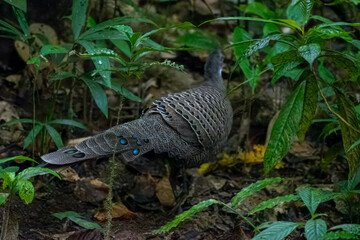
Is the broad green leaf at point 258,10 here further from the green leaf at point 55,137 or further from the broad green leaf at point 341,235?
the broad green leaf at point 341,235

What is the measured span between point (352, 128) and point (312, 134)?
2679mm

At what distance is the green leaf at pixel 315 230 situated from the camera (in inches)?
94.2

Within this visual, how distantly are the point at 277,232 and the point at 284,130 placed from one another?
0.64 metres

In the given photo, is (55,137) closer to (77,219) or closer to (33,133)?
(33,133)

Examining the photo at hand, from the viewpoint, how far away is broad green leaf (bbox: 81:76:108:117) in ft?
12.8

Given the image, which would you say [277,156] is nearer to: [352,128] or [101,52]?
[352,128]

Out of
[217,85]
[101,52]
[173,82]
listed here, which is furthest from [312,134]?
[101,52]

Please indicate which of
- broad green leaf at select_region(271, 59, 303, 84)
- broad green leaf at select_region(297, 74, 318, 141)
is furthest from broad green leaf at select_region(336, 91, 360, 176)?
broad green leaf at select_region(271, 59, 303, 84)

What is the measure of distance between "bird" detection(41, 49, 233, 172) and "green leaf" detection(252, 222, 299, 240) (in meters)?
1.33

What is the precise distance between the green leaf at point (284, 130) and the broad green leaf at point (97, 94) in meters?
1.46

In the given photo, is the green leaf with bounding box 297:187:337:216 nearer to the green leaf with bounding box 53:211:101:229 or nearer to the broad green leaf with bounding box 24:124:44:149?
the green leaf with bounding box 53:211:101:229

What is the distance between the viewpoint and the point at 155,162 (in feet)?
16.7

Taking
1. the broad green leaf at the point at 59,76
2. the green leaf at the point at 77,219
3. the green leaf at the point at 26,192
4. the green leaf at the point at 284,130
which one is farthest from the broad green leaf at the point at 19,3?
the green leaf at the point at 284,130

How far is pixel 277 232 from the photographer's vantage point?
2.48m
